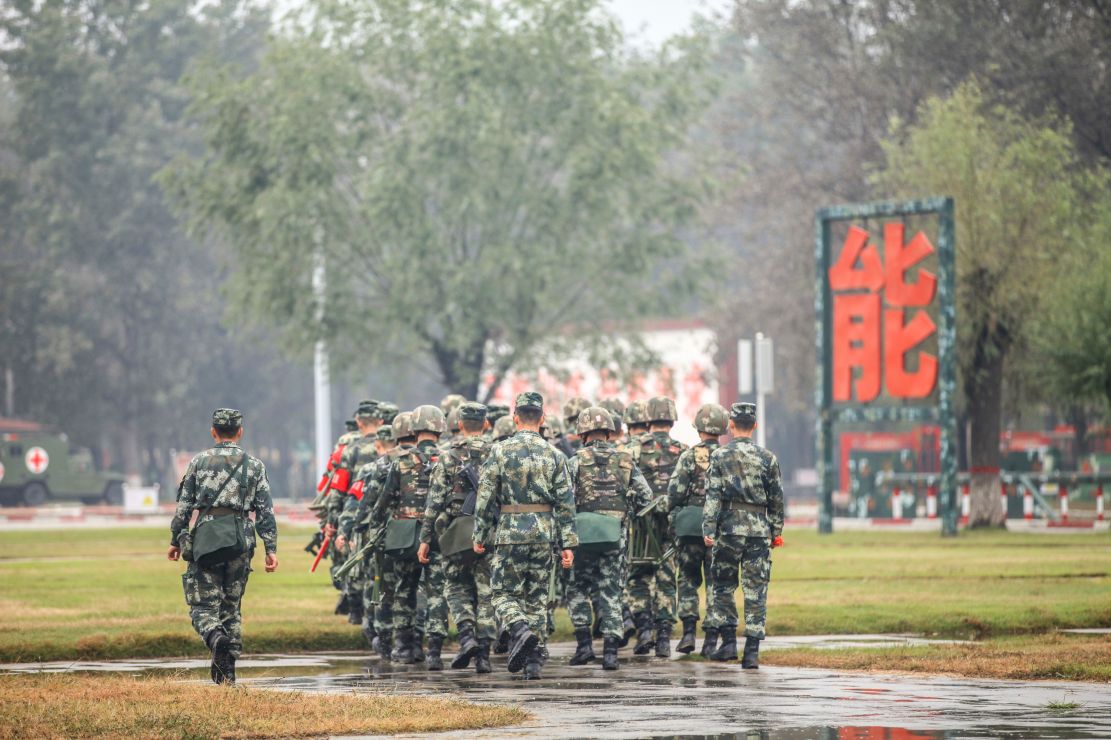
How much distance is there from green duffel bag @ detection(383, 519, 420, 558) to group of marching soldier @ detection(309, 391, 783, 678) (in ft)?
0.04

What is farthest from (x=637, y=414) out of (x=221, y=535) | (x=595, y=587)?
(x=221, y=535)

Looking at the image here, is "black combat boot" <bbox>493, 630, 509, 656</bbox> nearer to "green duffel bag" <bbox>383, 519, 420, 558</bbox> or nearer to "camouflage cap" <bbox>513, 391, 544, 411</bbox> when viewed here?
"green duffel bag" <bbox>383, 519, 420, 558</bbox>

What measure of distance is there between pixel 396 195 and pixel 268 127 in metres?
3.94

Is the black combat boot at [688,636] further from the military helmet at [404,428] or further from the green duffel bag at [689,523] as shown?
the military helmet at [404,428]

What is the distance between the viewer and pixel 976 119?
4019cm

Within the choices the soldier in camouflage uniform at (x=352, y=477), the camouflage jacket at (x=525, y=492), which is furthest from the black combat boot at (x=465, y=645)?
the soldier in camouflage uniform at (x=352, y=477)

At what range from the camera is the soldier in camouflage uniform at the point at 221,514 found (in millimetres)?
14992

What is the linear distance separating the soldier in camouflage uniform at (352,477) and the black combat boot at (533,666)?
3820mm

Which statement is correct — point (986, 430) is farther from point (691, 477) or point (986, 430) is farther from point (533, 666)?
point (533, 666)

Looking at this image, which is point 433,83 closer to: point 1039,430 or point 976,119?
point 976,119

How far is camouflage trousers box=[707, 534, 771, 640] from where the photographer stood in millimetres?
16297

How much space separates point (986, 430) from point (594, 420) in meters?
23.6

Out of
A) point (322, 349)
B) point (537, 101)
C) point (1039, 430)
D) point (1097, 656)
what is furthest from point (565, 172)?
point (1097, 656)

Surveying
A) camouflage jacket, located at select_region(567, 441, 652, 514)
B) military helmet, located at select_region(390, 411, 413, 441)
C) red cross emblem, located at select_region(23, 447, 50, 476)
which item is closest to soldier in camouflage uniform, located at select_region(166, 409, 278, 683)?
military helmet, located at select_region(390, 411, 413, 441)
